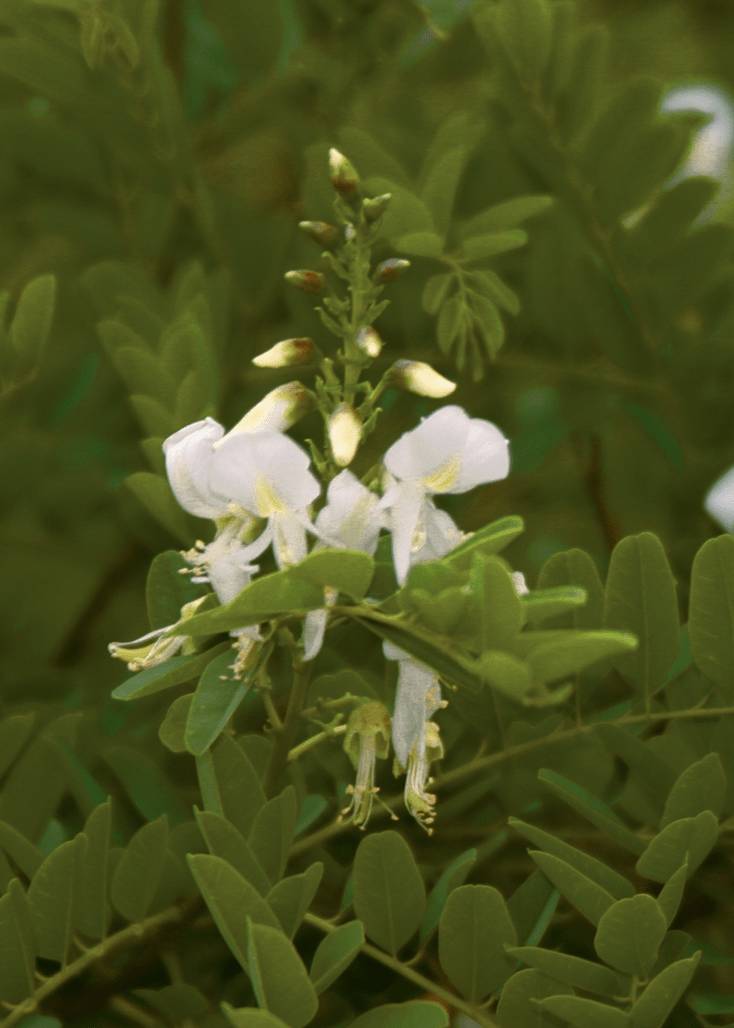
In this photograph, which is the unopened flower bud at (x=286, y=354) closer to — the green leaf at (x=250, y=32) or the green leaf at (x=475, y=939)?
the green leaf at (x=475, y=939)

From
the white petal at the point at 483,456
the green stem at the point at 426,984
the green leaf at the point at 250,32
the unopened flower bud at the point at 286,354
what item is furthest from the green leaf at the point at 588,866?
the green leaf at the point at 250,32

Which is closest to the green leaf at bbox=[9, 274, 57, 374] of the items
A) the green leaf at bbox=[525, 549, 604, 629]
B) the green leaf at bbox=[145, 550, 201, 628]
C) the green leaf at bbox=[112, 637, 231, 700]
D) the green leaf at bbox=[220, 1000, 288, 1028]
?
the green leaf at bbox=[145, 550, 201, 628]

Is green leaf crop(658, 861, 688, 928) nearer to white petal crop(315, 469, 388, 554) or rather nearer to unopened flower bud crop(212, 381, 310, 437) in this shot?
white petal crop(315, 469, 388, 554)

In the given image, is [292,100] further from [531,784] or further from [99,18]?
[531,784]

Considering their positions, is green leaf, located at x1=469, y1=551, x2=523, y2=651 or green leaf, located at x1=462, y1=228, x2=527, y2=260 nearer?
green leaf, located at x1=469, y1=551, x2=523, y2=651

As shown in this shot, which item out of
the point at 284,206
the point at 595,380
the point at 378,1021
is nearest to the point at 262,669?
the point at 378,1021

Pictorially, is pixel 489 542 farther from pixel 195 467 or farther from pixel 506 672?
pixel 195 467
